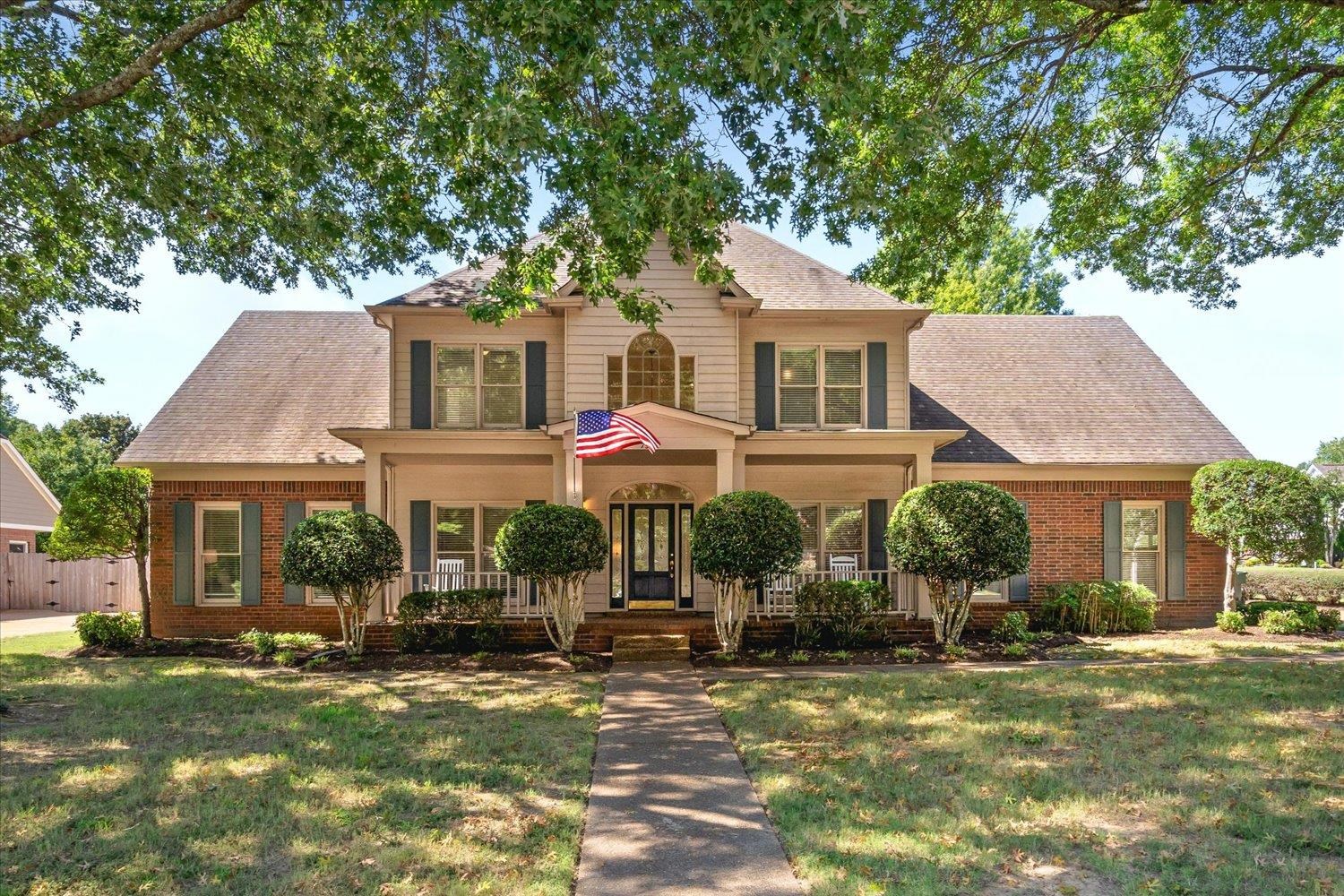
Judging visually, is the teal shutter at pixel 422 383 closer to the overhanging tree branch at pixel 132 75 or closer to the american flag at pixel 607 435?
the american flag at pixel 607 435

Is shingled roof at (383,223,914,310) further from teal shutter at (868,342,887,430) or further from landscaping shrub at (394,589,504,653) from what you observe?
landscaping shrub at (394,589,504,653)

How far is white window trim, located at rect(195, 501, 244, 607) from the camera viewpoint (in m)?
14.6

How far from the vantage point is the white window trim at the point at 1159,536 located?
1485 centimetres

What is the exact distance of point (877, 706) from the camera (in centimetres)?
835

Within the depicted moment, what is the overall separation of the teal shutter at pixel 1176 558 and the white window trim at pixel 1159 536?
64 mm

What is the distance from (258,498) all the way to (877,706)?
38.4ft

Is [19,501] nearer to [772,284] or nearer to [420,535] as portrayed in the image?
[420,535]

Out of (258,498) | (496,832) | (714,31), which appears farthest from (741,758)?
(258,498)

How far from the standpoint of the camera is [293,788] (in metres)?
5.71

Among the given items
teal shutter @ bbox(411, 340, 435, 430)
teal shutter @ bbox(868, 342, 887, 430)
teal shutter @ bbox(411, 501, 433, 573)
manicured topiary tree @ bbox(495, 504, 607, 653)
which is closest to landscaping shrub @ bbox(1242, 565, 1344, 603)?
teal shutter @ bbox(868, 342, 887, 430)

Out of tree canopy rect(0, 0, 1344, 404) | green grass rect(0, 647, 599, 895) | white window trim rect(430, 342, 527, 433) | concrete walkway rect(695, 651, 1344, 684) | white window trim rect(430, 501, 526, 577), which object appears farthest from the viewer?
white window trim rect(430, 501, 526, 577)

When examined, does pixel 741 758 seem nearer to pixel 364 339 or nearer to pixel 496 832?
pixel 496 832

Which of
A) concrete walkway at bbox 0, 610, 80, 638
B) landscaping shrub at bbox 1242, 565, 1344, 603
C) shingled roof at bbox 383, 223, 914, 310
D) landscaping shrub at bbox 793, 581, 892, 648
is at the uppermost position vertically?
shingled roof at bbox 383, 223, 914, 310

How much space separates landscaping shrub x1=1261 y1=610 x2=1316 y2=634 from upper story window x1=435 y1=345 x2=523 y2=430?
541 inches
